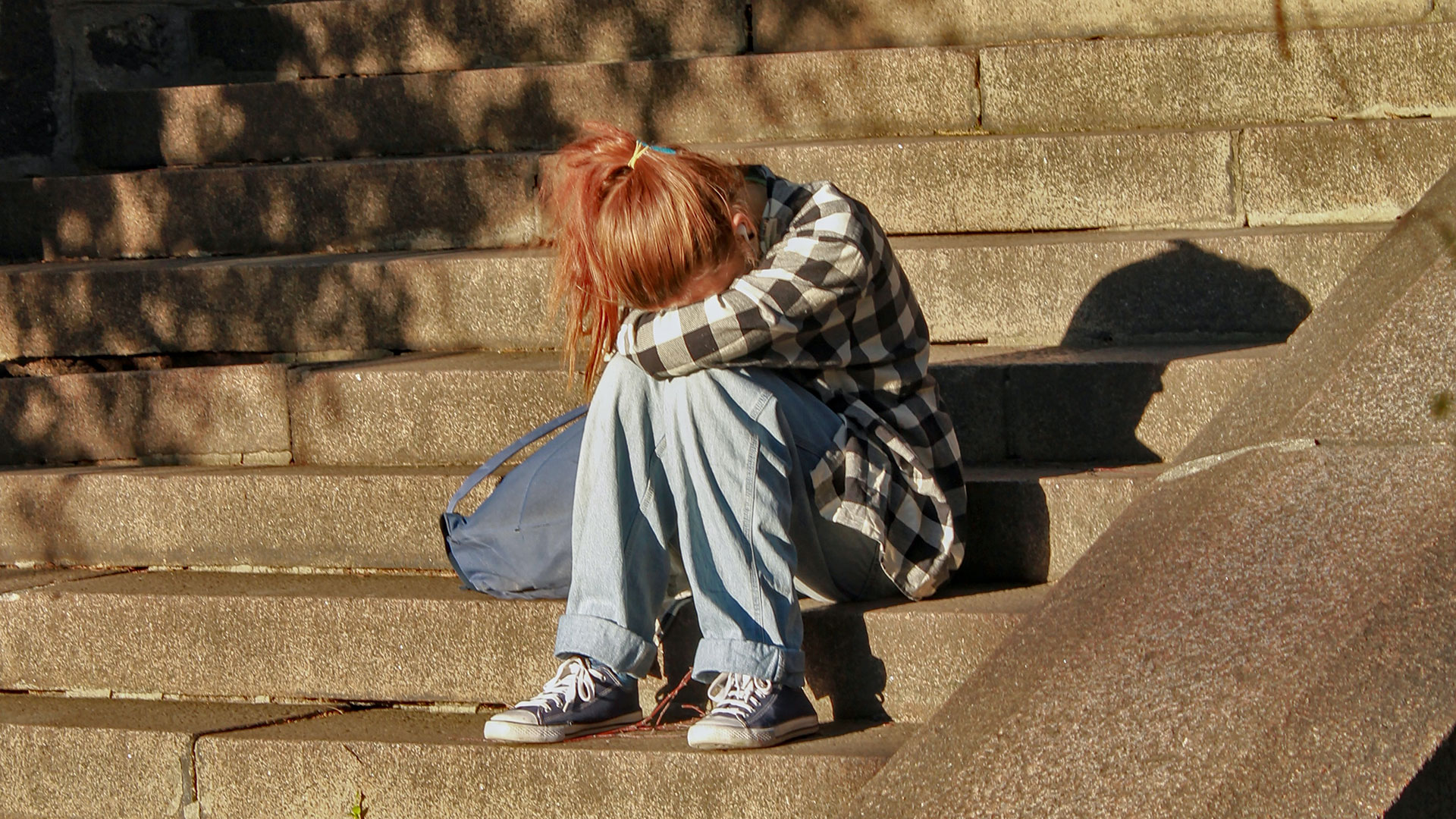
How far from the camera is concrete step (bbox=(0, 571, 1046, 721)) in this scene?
2824 millimetres

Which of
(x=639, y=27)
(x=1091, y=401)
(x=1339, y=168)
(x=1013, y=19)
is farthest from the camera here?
(x=639, y=27)

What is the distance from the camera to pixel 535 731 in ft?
9.09

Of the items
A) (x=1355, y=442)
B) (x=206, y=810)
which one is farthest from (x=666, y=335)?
(x=206, y=810)

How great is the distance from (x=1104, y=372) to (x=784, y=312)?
3.04ft

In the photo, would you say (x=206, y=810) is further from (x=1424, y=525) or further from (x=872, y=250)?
(x=1424, y=525)

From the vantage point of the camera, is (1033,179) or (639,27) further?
(639,27)

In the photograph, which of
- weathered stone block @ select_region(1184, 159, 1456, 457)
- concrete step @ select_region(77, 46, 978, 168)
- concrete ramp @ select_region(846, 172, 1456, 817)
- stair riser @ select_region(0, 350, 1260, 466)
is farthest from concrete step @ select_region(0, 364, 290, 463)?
weathered stone block @ select_region(1184, 159, 1456, 457)

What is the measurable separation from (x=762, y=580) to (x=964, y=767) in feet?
2.05

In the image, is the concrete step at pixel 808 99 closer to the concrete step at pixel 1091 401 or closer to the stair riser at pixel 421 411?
the concrete step at pixel 1091 401

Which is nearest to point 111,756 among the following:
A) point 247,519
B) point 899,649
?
point 247,519

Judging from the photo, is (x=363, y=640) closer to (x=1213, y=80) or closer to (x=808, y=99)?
(x=808, y=99)

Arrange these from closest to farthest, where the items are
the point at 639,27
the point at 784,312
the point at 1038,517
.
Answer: the point at 784,312 → the point at 1038,517 → the point at 639,27

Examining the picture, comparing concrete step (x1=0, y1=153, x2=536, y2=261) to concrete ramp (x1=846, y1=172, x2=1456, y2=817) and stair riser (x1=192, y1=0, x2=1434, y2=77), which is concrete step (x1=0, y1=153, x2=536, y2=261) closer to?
stair riser (x1=192, y1=0, x2=1434, y2=77)

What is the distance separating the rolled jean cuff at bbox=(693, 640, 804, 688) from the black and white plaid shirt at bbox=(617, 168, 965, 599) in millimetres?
295
